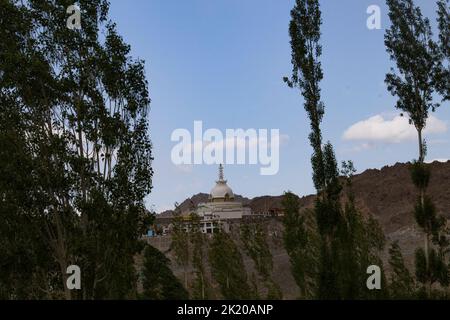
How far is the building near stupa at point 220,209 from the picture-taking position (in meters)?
107

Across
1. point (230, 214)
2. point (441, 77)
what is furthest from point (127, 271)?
point (230, 214)

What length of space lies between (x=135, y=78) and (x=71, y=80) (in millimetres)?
2607

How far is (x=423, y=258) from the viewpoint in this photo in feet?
93.6

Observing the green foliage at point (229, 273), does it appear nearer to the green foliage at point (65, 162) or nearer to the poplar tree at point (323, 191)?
the poplar tree at point (323, 191)

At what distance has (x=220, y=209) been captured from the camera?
110562mm

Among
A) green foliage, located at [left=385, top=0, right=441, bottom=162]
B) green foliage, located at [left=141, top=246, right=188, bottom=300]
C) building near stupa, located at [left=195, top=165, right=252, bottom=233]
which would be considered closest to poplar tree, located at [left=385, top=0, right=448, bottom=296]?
green foliage, located at [left=385, top=0, right=441, bottom=162]

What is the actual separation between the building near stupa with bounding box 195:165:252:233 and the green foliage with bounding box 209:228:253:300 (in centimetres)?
5304

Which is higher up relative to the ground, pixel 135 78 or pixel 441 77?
pixel 441 77

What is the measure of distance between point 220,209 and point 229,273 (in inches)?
2583

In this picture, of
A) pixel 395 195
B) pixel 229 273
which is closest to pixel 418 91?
pixel 229 273

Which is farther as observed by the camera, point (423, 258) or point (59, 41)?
point (423, 258)

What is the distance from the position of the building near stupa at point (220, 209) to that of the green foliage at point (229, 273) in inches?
2088
